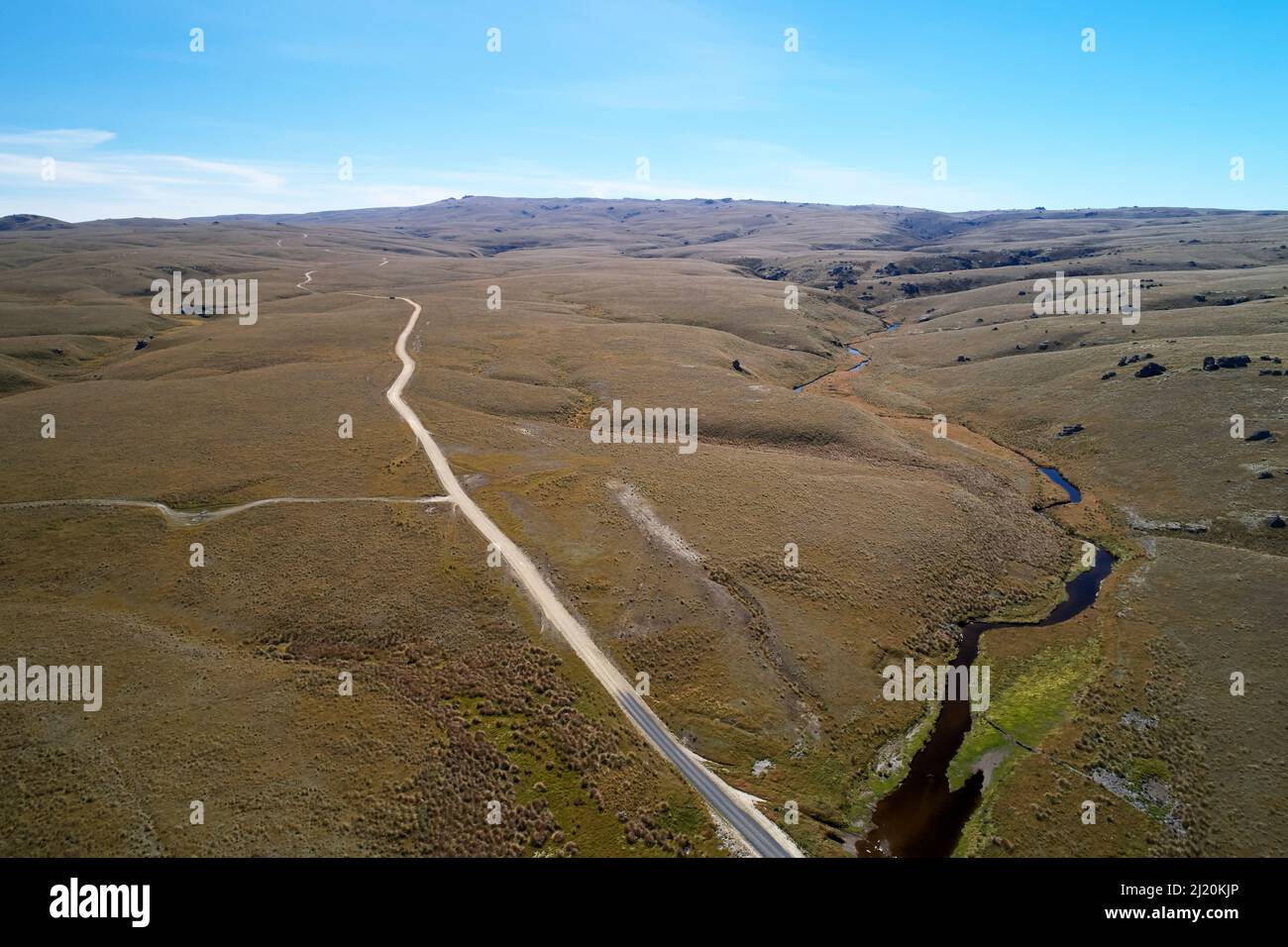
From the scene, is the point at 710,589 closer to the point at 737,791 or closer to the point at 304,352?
the point at 737,791

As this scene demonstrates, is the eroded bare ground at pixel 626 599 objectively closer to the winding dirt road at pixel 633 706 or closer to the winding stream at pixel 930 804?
the winding dirt road at pixel 633 706

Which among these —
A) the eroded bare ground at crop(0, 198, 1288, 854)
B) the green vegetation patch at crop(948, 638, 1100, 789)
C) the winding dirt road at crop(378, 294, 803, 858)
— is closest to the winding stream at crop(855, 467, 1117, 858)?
the green vegetation patch at crop(948, 638, 1100, 789)

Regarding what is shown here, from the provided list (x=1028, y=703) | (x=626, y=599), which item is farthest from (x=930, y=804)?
(x=626, y=599)

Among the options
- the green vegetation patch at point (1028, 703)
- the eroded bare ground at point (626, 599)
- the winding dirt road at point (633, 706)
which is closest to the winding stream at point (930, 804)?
the green vegetation patch at point (1028, 703)

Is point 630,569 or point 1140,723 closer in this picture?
point 1140,723

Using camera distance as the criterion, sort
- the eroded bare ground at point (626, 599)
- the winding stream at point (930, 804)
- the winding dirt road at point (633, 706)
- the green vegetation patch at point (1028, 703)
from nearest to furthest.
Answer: the winding dirt road at point (633, 706)
the winding stream at point (930, 804)
the eroded bare ground at point (626, 599)
the green vegetation patch at point (1028, 703)

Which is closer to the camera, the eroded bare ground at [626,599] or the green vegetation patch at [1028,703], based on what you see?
the eroded bare ground at [626,599]

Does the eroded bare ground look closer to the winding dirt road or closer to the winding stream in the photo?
the winding dirt road

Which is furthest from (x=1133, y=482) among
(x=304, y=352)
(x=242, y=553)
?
(x=304, y=352)
